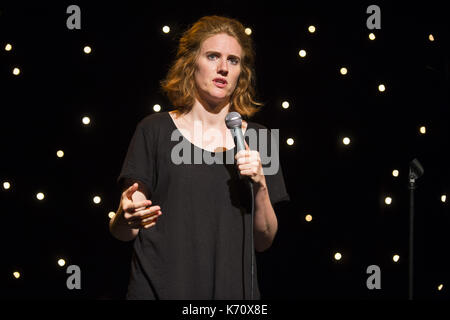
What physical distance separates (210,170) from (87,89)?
848 mm

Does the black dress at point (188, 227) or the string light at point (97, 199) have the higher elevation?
the string light at point (97, 199)

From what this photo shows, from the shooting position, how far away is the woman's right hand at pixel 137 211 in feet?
4.74

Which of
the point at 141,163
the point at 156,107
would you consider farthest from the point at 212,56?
the point at 156,107

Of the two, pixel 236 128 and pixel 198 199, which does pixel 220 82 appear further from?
pixel 198 199

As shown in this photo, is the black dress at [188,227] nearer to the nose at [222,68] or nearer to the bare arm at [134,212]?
the bare arm at [134,212]

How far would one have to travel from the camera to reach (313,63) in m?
2.27

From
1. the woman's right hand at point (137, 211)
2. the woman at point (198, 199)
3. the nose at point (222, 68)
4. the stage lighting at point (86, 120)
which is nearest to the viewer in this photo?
the woman's right hand at point (137, 211)

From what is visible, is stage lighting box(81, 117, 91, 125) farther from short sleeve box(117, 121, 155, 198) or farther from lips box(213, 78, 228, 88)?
lips box(213, 78, 228, 88)

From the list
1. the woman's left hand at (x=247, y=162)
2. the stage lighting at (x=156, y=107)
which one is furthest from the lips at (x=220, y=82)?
the stage lighting at (x=156, y=107)

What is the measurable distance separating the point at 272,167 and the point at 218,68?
15.0 inches

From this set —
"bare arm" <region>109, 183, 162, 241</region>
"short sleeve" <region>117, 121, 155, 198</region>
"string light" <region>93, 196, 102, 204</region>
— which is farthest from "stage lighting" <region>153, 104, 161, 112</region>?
"bare arm" <region>109, 183, 162, 241</region>

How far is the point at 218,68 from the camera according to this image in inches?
67.0

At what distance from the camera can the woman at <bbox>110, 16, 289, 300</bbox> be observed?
1.57 m

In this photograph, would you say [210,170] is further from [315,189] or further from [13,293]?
[13,293]
